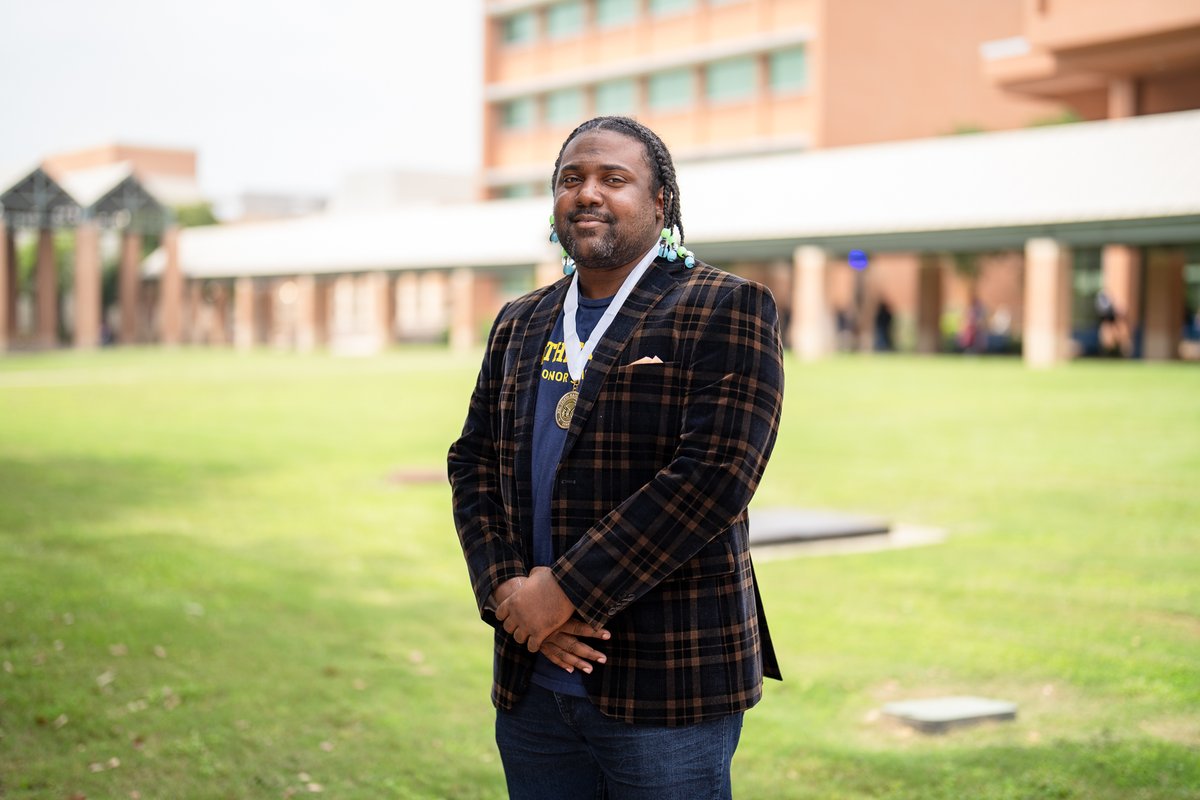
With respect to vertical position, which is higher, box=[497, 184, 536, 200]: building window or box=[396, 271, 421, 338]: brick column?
box=[497, 184, 536, 200]: building window

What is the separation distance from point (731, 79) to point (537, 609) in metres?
53.0

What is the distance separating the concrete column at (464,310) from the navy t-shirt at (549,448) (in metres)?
48.4

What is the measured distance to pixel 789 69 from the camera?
51469 mm

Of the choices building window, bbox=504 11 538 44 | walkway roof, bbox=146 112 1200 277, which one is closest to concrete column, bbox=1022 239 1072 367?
walkway roof, bbox=146 112 1200 277

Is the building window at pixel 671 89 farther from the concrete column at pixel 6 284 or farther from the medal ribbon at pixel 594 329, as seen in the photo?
the medal ribbon at pixel 594 329

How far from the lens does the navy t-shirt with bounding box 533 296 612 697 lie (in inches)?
116

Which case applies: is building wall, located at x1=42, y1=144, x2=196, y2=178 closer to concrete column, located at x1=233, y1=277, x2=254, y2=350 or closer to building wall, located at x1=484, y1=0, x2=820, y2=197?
concrete column, located at x1=233, y1=277, x2=254, y2=350

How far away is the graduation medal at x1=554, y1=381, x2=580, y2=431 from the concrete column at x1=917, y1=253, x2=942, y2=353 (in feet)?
126

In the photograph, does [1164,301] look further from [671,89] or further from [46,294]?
[46,294]

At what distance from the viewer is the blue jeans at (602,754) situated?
9.36 ft

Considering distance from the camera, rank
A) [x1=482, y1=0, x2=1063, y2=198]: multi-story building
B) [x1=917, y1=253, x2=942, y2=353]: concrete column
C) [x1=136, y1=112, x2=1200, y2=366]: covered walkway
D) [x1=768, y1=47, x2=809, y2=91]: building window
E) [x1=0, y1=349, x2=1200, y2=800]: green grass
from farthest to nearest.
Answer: [x1=768, y1=47, x2=809, y2=91]: building window
[x1=482, y1=0, x2=1063, y2=198]: multi-story building
[x1=917, y1=253, x2=942, y2=353]: concrete column
[x1=136, y1=112, x2=1200, y2=366]: covered walkway
[x1=0, y1=349, x2=1200, y2=800]: green grass

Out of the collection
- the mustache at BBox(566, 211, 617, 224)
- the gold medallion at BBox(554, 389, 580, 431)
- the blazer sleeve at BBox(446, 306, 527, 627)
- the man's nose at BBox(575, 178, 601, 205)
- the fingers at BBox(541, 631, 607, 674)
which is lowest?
the fingers at BBox(541, 631, 607, 674)

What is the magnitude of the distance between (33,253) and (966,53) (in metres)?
52.8

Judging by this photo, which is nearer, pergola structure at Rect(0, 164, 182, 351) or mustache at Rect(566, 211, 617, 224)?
mustache at Rect(566, 211, 617, 224)
